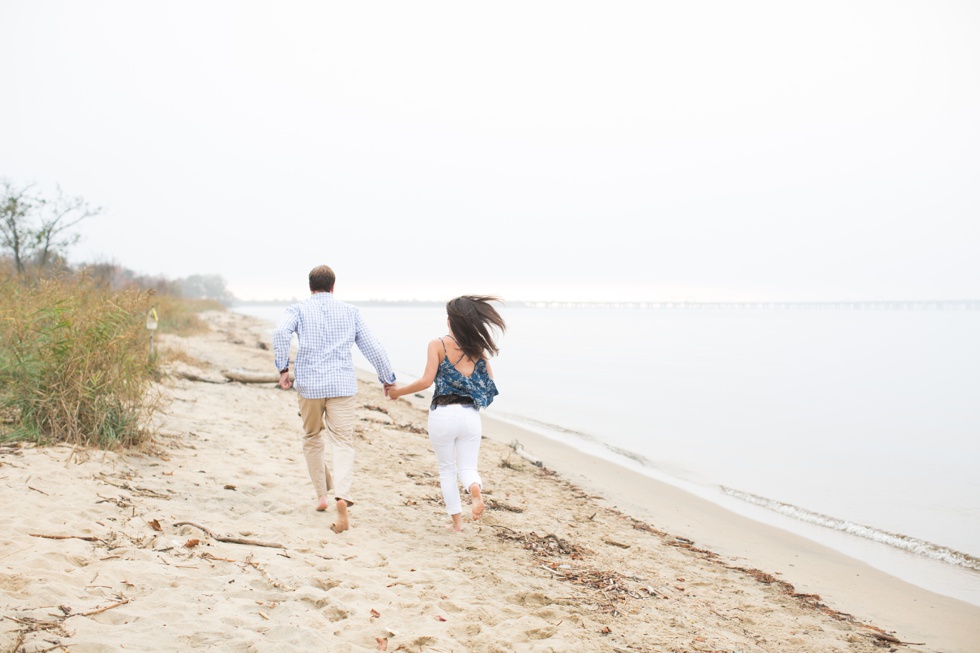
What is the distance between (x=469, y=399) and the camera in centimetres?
488

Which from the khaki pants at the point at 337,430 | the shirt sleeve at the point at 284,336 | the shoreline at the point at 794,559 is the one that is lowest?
the shoreline at the point at 794,559

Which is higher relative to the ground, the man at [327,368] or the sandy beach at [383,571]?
the man at [327,368]

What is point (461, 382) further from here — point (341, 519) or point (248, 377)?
point (248, 377)

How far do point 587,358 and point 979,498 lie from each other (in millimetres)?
25916

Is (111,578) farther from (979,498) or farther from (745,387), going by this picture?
(745,387)

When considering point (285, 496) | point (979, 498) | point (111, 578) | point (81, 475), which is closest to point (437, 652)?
point (111, 578)

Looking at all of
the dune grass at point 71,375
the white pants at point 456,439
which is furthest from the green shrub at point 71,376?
the white pants at point 456,439

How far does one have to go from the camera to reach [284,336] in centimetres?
488

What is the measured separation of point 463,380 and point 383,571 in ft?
4.74

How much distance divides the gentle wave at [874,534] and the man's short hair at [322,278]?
6854 mm

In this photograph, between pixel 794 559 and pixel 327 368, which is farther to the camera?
pixel 794 559

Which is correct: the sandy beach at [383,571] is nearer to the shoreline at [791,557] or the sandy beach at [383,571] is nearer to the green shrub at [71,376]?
the shoreline at [791,557]

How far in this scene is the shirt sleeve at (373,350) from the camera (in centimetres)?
513

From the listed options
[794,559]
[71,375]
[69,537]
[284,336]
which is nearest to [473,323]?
[284,336]
